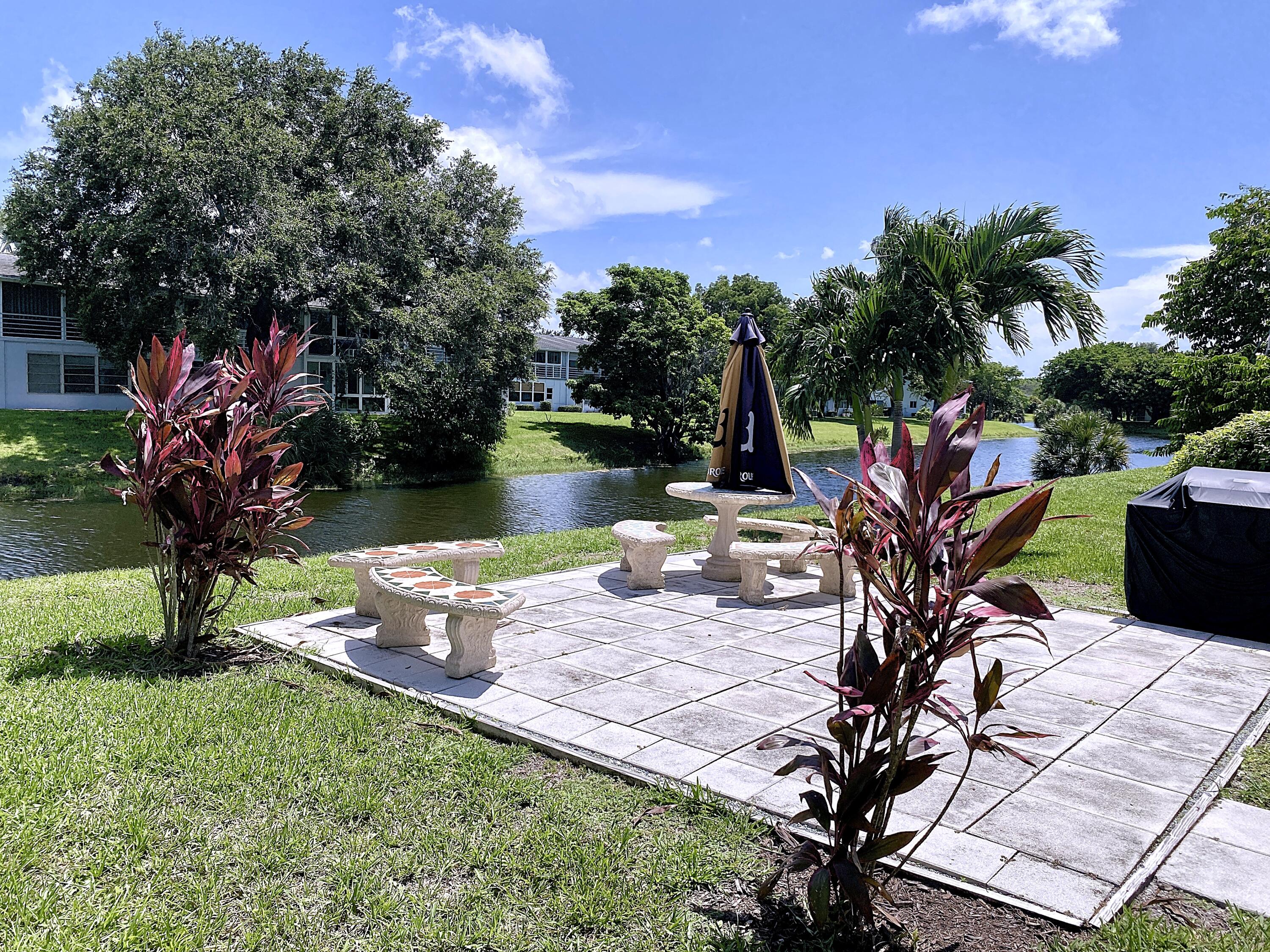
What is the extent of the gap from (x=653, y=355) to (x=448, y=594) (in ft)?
92.0

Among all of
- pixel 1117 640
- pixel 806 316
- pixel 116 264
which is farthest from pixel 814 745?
pixel 116 264

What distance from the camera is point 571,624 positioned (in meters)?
6.20

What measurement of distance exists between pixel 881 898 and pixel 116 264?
23.0 meters

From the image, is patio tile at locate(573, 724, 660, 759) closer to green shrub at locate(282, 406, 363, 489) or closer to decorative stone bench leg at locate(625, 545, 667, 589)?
decorative stone bench leg at locate(625, 545, 667, 589)

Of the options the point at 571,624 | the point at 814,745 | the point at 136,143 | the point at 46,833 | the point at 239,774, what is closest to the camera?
the point at 814,745

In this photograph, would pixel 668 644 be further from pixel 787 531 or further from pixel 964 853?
pixel 787 531

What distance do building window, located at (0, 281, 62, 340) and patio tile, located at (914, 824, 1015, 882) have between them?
3057 cm

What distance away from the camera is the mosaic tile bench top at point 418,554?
579 cm

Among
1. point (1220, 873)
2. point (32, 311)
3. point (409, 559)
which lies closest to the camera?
point (1220, 873)

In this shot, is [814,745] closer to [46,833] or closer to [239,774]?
[239,774]

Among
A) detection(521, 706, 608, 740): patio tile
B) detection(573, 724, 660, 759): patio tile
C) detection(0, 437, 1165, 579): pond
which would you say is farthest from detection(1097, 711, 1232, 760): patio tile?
detection(0, 437, 1165, 579): pond

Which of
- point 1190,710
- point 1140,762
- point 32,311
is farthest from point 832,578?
point 32,311

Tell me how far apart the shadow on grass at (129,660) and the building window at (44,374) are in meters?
26.2

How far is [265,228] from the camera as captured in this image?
67.3 feet
